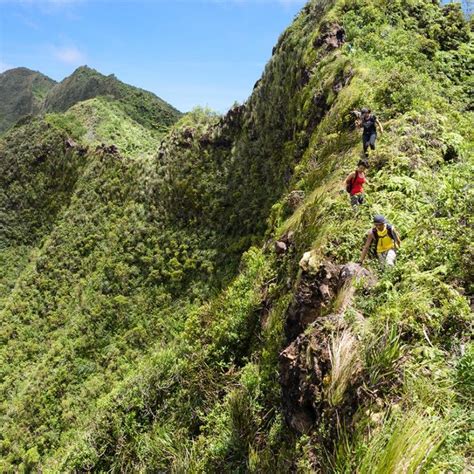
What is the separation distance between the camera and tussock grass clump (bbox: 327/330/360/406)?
534 centimetres

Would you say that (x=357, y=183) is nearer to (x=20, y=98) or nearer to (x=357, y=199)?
(x=357, y=199)

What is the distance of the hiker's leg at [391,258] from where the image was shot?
7192 mm

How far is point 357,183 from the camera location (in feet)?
32.6

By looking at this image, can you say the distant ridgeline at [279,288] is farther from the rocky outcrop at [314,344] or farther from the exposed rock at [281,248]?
the exposed rock at [281,248]

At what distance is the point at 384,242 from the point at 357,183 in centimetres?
284

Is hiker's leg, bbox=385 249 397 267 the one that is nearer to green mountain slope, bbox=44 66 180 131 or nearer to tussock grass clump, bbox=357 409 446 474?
tussock grass clump, bbox=357 409 446 474

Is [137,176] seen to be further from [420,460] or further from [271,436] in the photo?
[420,460]

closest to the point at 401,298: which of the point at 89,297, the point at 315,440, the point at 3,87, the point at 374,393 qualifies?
the point at 374,393

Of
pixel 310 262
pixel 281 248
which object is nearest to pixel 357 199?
pixel 310 262

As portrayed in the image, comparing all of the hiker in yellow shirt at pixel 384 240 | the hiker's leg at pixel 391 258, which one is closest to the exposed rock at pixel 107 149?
the hiker in yellow shirt at pixel 384 240

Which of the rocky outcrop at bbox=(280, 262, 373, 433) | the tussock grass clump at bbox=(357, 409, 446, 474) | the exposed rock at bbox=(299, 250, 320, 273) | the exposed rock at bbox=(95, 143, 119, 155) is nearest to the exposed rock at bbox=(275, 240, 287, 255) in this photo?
the exposed rock at bbox=(299, 250, 320, 273)

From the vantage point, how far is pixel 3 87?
19738cm

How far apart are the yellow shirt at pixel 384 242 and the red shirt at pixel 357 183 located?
2.67m

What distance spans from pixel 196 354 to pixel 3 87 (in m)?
226
